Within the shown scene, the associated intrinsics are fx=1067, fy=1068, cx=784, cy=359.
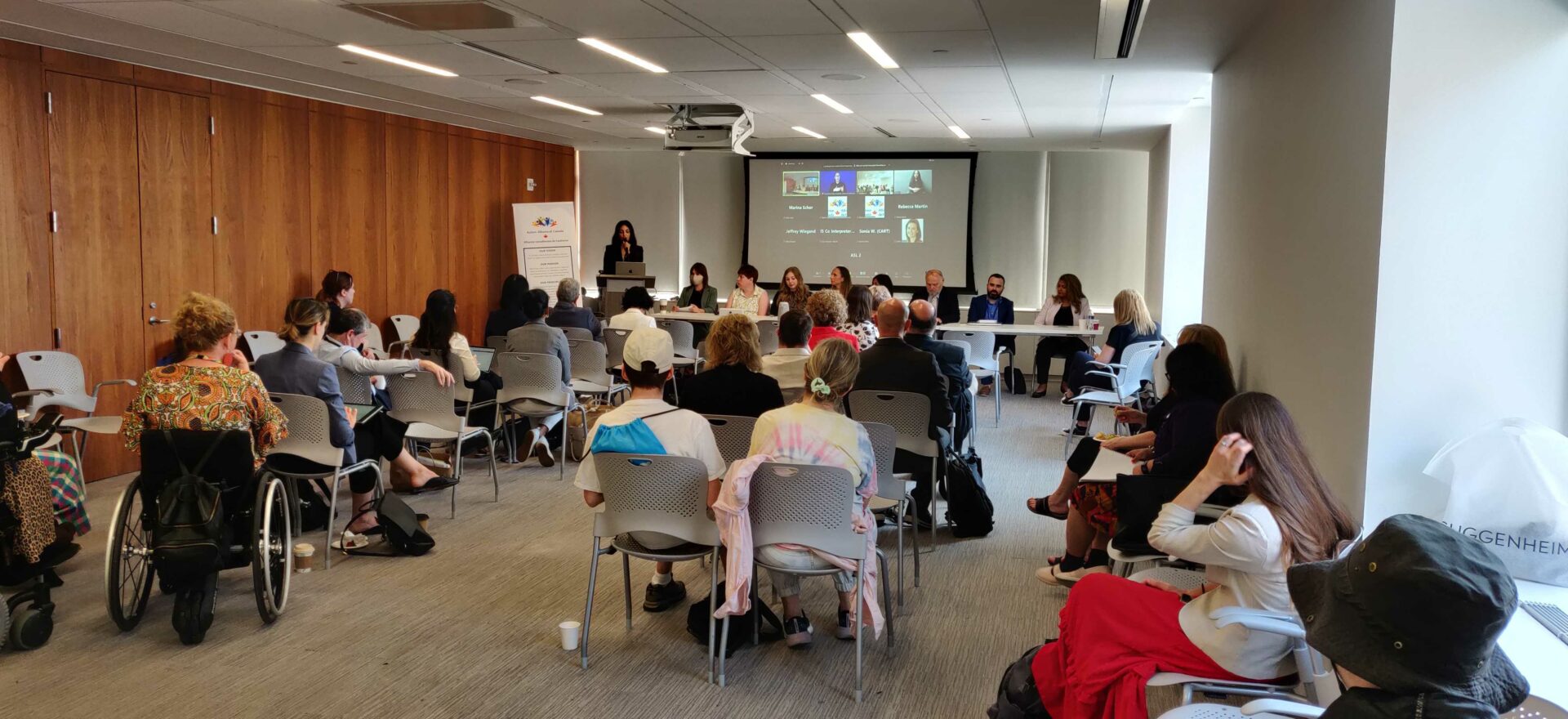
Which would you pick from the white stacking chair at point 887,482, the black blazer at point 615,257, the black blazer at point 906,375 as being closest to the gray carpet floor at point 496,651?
the white stacking chair at point 887,482

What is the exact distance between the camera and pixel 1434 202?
10.5 feet

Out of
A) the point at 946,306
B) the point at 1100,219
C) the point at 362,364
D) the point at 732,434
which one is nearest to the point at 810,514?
the point at 732,434

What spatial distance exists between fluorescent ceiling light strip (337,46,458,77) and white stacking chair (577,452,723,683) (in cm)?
411

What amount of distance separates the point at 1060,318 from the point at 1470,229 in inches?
312

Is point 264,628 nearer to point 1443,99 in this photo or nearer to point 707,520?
point 707,520

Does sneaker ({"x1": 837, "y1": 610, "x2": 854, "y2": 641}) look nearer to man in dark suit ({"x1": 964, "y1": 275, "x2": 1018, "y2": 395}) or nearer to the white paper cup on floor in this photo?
the white paper cup on floor

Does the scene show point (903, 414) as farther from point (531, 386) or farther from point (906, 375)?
point (531, 386)

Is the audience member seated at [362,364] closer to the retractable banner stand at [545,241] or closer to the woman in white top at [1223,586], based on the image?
the woman in white top at [1223,586]

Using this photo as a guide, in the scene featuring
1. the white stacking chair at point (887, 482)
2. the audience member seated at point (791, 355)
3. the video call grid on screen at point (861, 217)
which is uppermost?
the video call grid on screen at point (861, 217)

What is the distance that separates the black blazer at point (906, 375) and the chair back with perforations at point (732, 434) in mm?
1128

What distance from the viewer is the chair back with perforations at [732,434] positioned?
14.4 feet

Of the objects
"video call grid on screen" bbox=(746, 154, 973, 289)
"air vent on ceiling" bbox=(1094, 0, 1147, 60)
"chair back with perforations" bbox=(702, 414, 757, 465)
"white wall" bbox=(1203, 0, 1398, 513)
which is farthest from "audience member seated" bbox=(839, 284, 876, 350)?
"video call grid on screen" bbox=(746, 154, 973, 289)

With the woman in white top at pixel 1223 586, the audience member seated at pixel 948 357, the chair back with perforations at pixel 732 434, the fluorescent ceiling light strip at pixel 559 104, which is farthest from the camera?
the fluorescent ceiling light strip at pixel 559 104

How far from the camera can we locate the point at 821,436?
3785 mm
